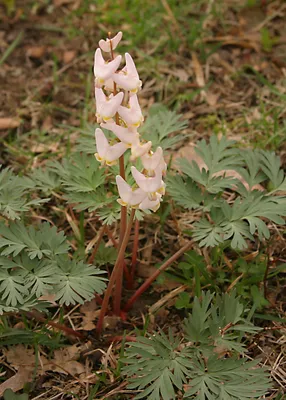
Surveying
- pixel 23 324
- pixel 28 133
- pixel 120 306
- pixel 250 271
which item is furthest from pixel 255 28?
pixel 23 324

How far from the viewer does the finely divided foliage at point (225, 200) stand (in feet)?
9.20

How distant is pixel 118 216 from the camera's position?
2.85 metres

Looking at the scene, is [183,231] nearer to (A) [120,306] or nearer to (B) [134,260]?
(B) [134,260]

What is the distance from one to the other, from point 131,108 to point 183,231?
111 centimetres

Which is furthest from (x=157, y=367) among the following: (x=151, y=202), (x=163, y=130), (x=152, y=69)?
(x=152, y=69)

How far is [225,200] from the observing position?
9.95 ft

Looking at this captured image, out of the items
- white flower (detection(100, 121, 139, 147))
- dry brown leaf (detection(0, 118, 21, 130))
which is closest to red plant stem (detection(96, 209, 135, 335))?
white flower (detection(100, 121, 139, 147))

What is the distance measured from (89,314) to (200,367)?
0.89 metres

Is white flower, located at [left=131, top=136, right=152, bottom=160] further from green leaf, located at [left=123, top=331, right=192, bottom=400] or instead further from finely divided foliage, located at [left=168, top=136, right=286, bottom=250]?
green leaf, located at [left=123, top=331, right=192, bottom=400]

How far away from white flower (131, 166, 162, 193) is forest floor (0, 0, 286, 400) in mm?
1128

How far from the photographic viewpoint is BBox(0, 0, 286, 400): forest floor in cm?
416

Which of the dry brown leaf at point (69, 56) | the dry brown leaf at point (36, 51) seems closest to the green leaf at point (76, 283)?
the dry brown leaf at point (69, 56)

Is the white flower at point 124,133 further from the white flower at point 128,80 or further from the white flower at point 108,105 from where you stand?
the white flower at point 128,80

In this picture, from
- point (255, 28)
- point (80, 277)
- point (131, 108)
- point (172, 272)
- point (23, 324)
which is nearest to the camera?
point (131, 108)
